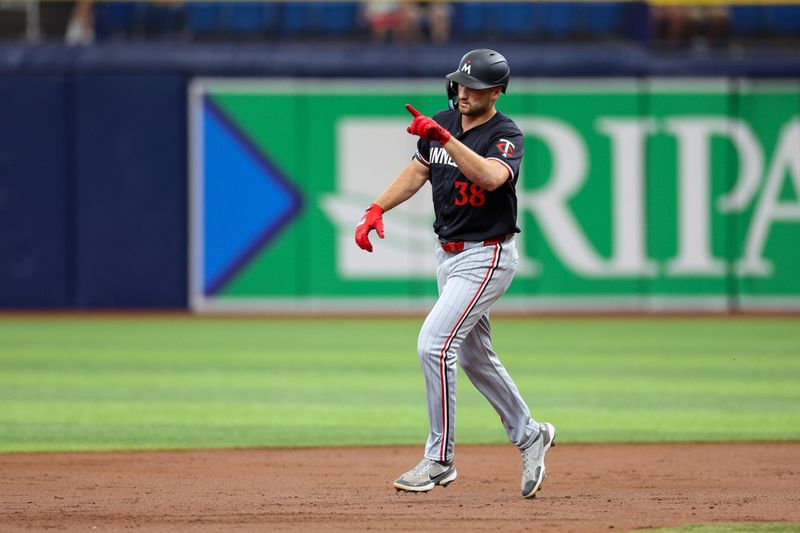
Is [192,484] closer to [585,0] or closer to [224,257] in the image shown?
[224,257]

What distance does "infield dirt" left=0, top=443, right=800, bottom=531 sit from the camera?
5547 mm

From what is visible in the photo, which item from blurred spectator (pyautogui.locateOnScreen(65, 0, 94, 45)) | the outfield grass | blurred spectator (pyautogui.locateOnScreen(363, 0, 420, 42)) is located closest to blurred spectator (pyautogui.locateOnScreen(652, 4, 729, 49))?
blurred spectator (pyautogui.locateOnScreen(363, 0, 420, 42))

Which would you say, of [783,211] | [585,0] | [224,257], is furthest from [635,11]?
[224,257]

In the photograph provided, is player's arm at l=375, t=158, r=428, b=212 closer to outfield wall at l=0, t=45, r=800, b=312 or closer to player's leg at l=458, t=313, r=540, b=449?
player's leg at l=458, t=313, r=540, b=449

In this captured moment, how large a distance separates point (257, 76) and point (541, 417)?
9.77 m

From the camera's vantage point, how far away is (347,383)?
1090cm

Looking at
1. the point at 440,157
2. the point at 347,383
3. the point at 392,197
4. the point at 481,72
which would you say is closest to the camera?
the point at 481,72

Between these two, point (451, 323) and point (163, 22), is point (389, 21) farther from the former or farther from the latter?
point (451, 323)

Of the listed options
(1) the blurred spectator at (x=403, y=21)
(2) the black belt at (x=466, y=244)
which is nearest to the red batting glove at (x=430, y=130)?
(2) the black belt at (x=466, y=244)

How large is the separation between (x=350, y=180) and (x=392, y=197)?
11609 mm

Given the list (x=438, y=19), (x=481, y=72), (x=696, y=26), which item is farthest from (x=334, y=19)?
(x=481, y=72)

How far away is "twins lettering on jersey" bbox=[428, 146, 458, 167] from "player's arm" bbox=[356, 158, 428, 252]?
0.10m

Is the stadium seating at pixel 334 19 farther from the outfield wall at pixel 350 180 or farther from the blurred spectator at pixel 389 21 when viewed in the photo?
the outfield wall at pixel 350 180

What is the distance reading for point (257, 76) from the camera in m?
17.9
